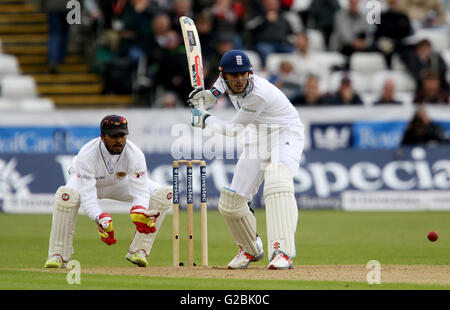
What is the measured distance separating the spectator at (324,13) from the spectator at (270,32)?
32.0 inches

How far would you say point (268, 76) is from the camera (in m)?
19.6

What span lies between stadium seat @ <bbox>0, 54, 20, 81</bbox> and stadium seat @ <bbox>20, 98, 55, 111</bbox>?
141 centimetres

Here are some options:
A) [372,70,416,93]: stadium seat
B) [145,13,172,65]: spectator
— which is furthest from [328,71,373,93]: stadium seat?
[145,13,172,65]: spectator

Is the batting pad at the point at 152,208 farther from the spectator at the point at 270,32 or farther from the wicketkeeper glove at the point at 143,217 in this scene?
the spectator at the point at 270,32

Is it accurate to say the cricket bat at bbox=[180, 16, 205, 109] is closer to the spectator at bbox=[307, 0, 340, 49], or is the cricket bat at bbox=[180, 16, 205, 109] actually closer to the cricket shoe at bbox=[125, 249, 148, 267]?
the cricket shoe at bbox=[125, 249, 148, 267]

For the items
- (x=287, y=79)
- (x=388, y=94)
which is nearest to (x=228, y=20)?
(x=287, y=79)

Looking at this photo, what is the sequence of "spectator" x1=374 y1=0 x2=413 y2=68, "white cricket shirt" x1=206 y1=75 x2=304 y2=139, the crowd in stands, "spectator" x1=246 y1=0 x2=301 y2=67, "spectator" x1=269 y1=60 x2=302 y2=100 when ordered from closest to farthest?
"white cricket shirt" x1=206 y1=75 x2=304 y2=139, "spectator" x1=269 y1=60 x2=302 y2=100, the crowd in stands, "spectator" x1=246 y1=0 x2=301 y2=67, "spectator" x1=374 y1=0 x2=413 y2=68

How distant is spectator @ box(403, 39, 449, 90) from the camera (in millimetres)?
20125

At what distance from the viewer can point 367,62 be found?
20.9 metres

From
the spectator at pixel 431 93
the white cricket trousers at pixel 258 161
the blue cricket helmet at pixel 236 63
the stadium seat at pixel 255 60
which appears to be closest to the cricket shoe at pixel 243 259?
Answer: the white cricket trousers at pixel 258 161

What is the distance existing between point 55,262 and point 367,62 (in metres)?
12.6

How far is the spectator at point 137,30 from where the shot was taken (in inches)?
808

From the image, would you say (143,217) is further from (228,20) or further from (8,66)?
(8,66)
